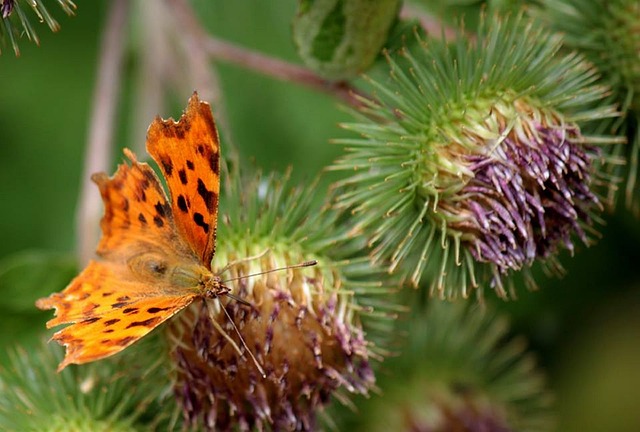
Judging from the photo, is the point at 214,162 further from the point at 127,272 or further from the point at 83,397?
the point at 83,397

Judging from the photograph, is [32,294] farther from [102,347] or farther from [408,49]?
[408,49]

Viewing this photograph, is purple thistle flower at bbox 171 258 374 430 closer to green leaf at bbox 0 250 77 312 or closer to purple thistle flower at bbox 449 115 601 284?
purple thistle flower at bbox 449 115 601 284

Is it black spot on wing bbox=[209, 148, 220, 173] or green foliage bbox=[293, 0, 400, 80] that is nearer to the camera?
black spot on wing bbox=[209, 148, 220, 173]

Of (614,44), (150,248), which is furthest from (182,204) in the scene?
(614,44)

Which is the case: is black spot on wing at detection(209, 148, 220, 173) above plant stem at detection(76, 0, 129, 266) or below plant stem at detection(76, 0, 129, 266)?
below

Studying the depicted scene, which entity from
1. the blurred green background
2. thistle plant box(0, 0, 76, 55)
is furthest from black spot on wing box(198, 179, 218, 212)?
the blurred green background

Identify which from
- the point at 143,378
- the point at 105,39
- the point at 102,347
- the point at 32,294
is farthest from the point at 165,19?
the point at 102,347

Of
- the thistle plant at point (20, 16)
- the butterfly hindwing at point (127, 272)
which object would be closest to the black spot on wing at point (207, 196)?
the butterfly hindwing at point (127, 272)
